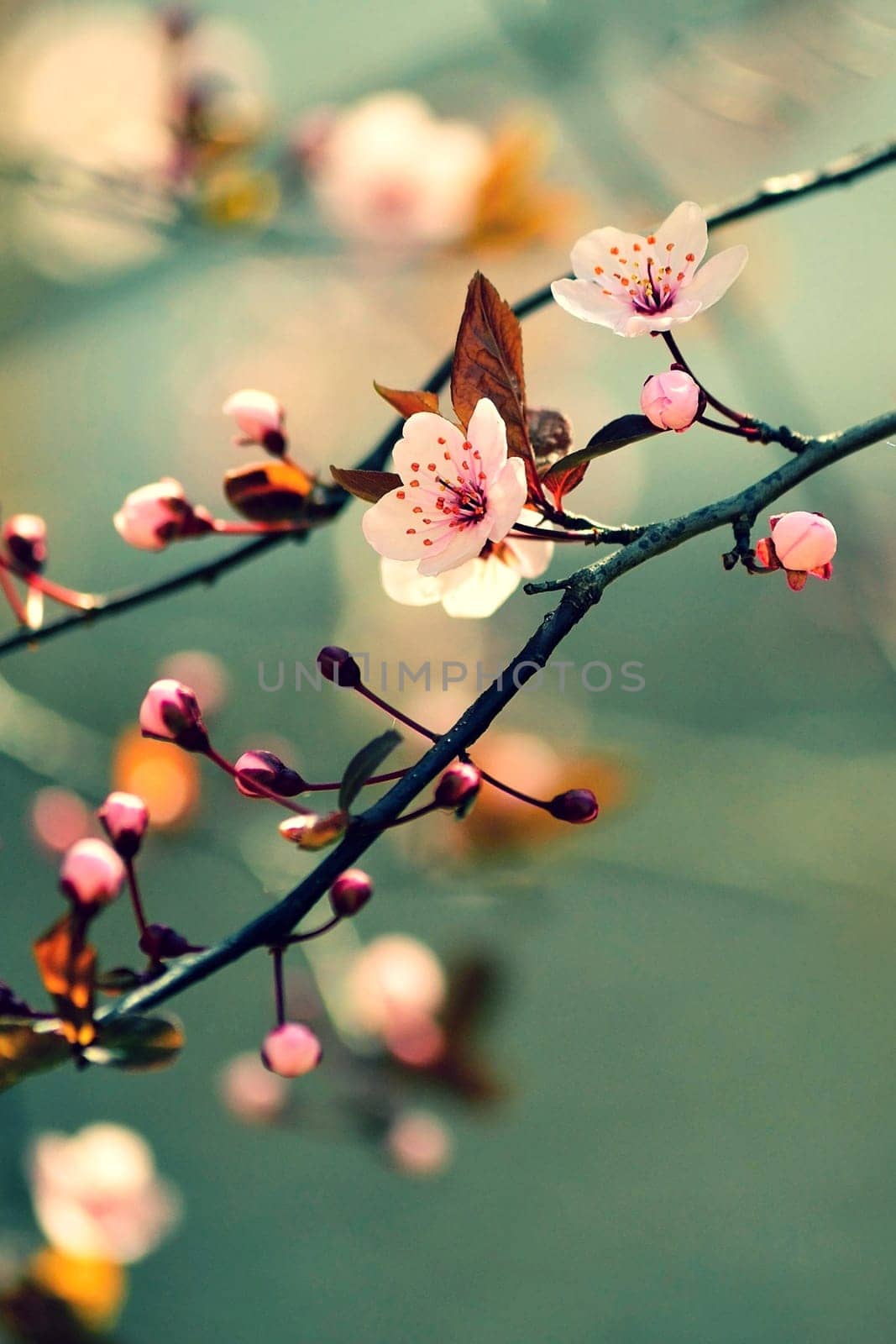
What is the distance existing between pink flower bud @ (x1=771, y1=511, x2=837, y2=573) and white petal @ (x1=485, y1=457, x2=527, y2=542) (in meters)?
0.09

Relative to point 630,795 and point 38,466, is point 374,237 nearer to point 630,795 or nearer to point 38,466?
point 630,795

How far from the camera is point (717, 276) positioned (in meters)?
0.40

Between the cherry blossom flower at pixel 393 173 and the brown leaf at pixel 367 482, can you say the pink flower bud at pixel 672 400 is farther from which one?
the cherry blossom flower at pixel 393 173

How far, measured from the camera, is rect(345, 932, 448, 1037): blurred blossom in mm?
1062

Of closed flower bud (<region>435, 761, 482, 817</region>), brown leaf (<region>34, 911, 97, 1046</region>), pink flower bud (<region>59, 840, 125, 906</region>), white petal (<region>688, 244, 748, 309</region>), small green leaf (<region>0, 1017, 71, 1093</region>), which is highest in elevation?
white petal (<region>688, 244, 748, 309</region>)

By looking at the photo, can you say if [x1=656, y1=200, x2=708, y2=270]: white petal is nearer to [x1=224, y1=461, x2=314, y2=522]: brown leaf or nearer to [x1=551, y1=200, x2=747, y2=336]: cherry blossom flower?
[x1=551, y1=200, x2=747, y2=336]: cherry blossom flower

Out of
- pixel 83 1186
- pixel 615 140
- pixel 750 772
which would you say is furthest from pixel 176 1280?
pixel 615 140

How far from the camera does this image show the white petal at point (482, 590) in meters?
0.47

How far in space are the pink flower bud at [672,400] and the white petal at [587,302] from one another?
5 centimetres

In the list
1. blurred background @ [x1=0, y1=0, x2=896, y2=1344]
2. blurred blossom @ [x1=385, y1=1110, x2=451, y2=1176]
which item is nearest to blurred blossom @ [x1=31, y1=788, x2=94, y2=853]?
blurred background @ [x1=0, y1=0, x2=896, y2=1344]

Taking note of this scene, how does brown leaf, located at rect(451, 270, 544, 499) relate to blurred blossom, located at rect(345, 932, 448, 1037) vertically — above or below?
below

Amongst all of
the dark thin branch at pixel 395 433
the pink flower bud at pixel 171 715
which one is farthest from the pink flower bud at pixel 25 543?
the pink flower bud at pixel 171 715

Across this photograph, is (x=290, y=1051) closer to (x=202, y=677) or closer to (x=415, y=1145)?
(x=415, y=1145)

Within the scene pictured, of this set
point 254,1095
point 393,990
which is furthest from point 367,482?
point 254,1095
